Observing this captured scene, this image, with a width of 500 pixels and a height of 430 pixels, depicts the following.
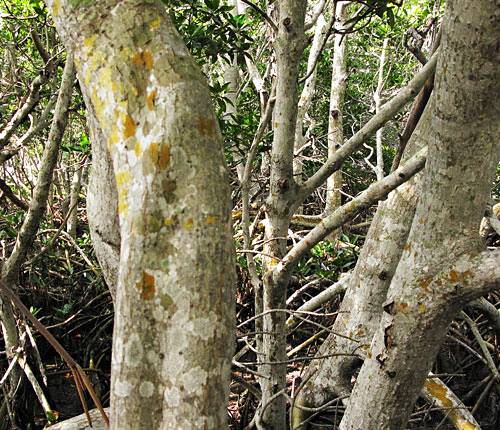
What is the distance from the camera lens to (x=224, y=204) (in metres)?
1.02

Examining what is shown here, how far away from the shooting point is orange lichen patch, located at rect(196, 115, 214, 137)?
101 centimetres

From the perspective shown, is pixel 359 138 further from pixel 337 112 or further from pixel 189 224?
pixel 337 112

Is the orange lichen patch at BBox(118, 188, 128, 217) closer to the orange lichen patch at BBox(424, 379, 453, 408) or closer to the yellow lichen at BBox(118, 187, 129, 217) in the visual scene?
the yellow lichen at BBox(118, 187, 129, 217)

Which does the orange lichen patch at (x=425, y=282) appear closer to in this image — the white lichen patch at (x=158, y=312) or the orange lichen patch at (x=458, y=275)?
the orange lichen patch at (x=458, y=275)

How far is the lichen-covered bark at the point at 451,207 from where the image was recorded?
4.12 feet

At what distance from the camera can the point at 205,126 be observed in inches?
40.2

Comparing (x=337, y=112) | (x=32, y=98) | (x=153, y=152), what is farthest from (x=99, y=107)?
(x=337, y=112)

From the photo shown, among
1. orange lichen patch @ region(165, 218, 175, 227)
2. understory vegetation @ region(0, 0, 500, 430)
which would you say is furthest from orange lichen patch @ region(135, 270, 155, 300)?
understory vegetation @ region(0, 0, 500, 430)

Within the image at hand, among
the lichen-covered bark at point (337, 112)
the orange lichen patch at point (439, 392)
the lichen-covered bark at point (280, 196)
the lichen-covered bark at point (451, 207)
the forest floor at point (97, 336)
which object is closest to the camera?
the lichen-covered bark at point (451, 207)

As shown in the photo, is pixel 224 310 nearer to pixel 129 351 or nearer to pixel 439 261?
pixel 129 351

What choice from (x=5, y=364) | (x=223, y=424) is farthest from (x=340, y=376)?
(x=5, y=364)

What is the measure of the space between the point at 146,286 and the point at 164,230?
0.12m

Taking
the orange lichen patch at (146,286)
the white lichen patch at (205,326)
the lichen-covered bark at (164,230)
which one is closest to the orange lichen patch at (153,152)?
the lichen-covered bark at (164,230)

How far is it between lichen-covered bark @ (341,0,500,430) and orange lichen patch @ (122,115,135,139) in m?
0.86
